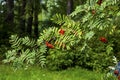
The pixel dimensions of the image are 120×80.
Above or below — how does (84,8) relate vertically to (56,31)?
above

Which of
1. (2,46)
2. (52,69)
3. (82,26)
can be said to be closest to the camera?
(82,26)

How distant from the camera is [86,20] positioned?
194 cm

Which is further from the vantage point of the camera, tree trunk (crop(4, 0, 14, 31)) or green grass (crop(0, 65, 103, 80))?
tree trunk (crop(4, 0, 14, 31))

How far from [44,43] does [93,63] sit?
11.0 meters

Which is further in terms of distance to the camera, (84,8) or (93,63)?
(93,63)

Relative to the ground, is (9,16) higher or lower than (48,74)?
higher

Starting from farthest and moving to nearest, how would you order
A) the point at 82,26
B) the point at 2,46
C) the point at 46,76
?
the point at 2,46
the point at 46,76
the point at 82,26

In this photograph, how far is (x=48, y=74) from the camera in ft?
38.4

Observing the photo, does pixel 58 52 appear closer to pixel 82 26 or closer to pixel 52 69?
pixel 52 69

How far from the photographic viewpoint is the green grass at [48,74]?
1098 cm

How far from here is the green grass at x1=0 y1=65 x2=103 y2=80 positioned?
11.0 meters

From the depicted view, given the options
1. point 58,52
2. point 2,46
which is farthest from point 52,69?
point 2,46

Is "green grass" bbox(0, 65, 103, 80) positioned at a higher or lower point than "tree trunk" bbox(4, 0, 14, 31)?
lower

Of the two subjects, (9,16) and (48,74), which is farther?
(9,16)
